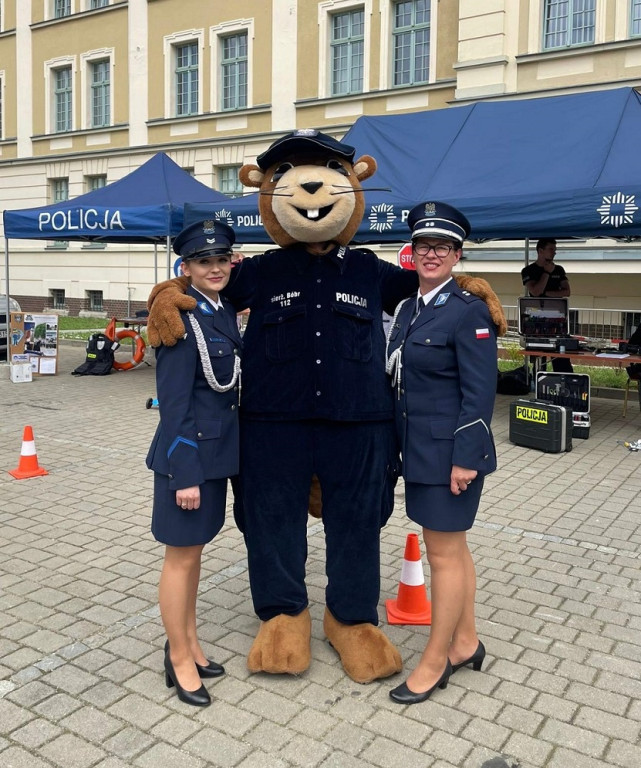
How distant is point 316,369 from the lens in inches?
136

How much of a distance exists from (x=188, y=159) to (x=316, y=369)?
21.1 m

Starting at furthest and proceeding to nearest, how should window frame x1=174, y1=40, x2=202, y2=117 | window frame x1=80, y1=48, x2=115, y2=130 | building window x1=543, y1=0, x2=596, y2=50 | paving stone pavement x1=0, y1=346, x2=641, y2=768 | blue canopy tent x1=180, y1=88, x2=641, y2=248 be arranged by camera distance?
window frame x1=80, y1=48, x2=115, y2=130 → window frame x1=174, y1=40, x2=202, y2=117 → building window x1=543, y1=0, x2=596, y2=50 → blue canopy tent x1=180, y1=88, x2=641, y2=248 → paving stone pavement x1=0, y1=346, x2=641, y2=768

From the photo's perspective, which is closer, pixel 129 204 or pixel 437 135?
pixel 437 135

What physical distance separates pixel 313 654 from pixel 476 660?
2.46ft

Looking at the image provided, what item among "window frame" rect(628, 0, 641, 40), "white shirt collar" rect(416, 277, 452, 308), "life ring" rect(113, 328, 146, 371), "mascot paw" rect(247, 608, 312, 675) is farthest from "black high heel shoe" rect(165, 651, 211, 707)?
"window frame" rect(628, 0, 641, 40)

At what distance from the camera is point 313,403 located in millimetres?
3449

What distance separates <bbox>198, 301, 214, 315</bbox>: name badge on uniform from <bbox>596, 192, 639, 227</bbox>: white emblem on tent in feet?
19.0

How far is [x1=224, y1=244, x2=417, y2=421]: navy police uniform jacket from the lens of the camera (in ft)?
11.3

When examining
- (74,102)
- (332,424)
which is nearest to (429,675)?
(332,424)

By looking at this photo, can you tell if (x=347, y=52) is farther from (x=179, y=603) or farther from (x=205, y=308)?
(x=179, y=603)

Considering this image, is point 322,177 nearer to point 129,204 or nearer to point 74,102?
point 129,204

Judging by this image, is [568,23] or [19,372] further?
[568,23]

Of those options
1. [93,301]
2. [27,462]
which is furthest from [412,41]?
[27,462]

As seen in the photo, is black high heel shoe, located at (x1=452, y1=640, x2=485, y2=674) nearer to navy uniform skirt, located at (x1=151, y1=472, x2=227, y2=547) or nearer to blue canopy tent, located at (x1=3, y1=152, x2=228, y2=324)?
navy uniform skirt, located at (x1=151, y1=472, x2=227, y2=547)
